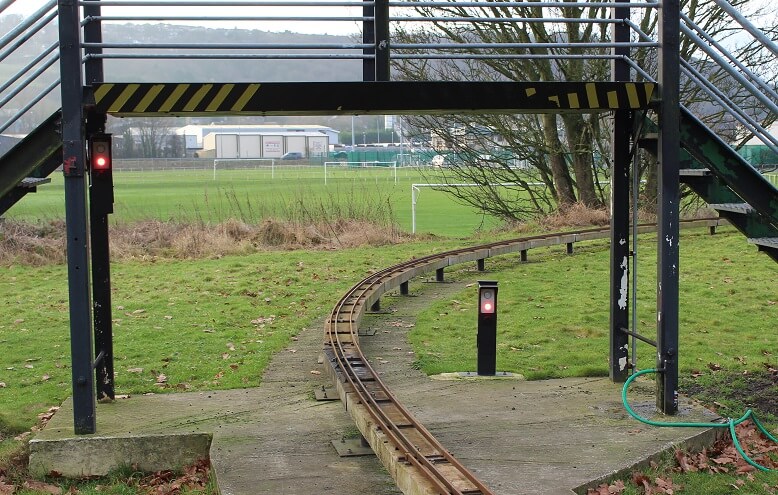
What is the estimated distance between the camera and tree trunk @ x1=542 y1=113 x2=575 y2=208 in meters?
26.1

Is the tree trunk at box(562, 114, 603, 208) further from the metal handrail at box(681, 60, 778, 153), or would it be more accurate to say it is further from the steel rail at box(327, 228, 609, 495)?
the metal handrail at box(681, 60, 778, 153)

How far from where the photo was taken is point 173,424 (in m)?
8.04

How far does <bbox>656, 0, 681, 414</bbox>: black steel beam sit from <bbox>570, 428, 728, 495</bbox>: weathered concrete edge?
476 millimetres

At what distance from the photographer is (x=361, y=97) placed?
809 cm

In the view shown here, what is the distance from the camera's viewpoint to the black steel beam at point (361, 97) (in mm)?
7805

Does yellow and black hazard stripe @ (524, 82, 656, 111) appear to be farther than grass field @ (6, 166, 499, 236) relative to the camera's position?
No

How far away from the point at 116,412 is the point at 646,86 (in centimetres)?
542

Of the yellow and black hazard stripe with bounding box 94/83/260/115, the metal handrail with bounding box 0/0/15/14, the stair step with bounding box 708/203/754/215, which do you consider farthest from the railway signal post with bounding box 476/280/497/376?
→ the metal handrail with bounding box 0/0/15/14

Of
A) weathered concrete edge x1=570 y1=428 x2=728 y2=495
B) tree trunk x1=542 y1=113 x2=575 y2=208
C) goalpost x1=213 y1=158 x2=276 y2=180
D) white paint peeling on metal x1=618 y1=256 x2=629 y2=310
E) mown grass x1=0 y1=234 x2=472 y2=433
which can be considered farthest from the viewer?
goalpost x1=213 y1=158 x2=276 y2=180

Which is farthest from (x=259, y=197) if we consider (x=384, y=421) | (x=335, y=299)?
(x=384, y=421)

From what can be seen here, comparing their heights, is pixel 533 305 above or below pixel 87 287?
below

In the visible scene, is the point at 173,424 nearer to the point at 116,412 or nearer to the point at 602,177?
the point at 116,412

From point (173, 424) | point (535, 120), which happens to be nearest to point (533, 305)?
point (173, 424)

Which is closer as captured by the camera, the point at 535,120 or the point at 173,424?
the point at 173,424
